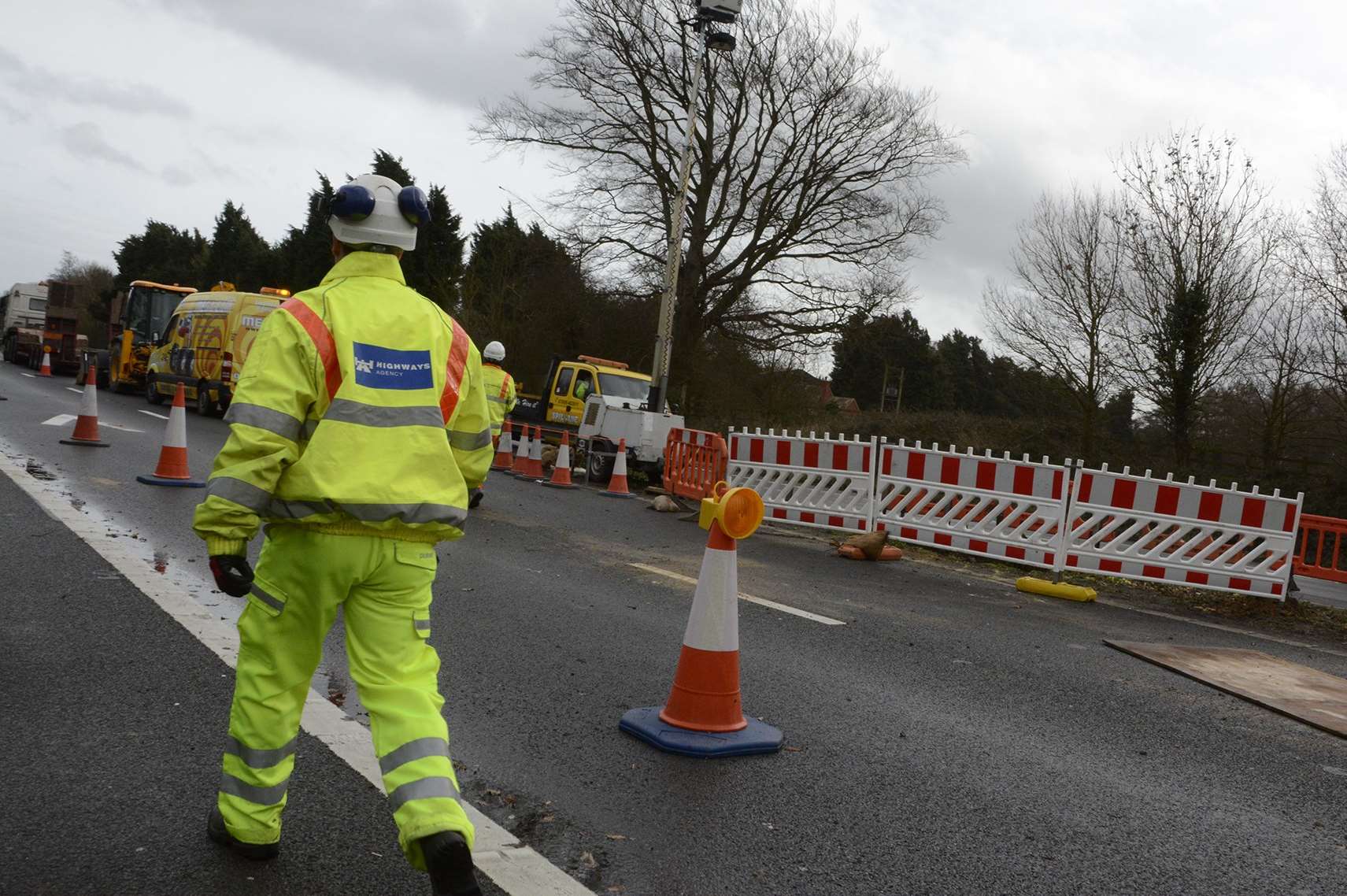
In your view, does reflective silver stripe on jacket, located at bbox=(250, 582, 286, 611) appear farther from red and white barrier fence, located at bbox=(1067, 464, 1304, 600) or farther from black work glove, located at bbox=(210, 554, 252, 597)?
red and white barrier fence, located at bbox=(1067, 464, 1304, 600)

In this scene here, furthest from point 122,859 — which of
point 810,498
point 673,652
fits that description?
point 810,498

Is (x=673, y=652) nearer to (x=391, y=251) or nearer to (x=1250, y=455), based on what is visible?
(x=391, y=251)

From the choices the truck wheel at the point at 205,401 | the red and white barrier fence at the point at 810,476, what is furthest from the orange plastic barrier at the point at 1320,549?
the truck wheel at the point at 205,401

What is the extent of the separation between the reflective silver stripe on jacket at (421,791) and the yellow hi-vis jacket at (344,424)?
65cm

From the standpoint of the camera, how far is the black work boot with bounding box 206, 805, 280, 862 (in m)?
3.28

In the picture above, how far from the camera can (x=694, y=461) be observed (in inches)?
675

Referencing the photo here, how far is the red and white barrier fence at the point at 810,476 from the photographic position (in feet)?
44.2

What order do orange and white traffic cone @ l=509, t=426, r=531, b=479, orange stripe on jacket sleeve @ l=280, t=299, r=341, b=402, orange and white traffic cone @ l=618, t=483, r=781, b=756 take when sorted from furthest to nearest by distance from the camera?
orange and white traffic cone @ l=509, t=426, r=531, b=479 < orange and white traffic cone @ l=618, t=483, r=781, b=756 < orange stripe on jacket sleeve @ l=280, t=299, r=341, b=402

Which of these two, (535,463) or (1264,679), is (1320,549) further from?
(535,463)

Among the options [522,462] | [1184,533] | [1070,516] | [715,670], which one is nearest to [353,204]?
[715,670]

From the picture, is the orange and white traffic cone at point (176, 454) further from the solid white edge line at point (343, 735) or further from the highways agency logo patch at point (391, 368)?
the highways agency logo patch at point (391, 368)

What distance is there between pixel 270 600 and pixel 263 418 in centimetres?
50

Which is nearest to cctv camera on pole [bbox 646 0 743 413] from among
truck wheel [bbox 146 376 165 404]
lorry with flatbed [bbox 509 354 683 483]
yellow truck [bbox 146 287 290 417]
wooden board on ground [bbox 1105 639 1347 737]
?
lorry with flatbed [bbox 509 354 683 483]

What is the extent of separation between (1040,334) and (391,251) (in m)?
26.0
